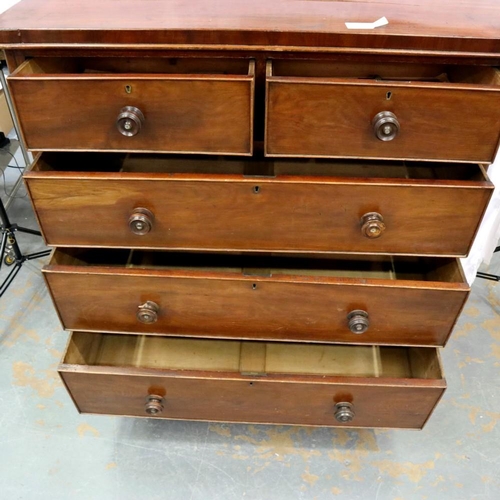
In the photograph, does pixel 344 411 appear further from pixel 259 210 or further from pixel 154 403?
pixel 259 210

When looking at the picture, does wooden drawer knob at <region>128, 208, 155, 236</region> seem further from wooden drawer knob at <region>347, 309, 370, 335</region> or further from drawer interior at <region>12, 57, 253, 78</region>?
wooden drawer knob at <region>347, 309, 370, 335</region>

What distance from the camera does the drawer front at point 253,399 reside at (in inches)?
44.3

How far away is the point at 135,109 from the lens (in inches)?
31.8

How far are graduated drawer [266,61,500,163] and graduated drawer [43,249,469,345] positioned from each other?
10.3 inches

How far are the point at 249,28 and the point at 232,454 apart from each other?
104 cm

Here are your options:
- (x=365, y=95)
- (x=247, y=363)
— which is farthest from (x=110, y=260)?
(x=365, y=95)

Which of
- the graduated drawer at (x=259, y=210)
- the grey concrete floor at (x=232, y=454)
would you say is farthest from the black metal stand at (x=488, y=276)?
the graduated drawer at (x=259, y=210)

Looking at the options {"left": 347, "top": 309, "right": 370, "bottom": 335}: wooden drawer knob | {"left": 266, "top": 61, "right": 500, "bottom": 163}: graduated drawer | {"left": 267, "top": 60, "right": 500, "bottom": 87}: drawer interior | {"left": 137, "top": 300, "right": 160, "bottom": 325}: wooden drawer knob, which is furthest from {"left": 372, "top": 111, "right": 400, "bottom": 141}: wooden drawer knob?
{"left": 137, "top": 300, "right": 160, "bottom": 325}: wooden drawer knob

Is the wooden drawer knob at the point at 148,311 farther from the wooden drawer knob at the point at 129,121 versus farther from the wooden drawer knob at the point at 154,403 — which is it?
the wooden drawer knob at the point at 129,121

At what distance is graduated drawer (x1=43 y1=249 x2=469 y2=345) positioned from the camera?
0.99 m

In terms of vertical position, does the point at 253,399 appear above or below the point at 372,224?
Answer: below

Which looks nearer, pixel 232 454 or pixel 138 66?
pixel 138 66

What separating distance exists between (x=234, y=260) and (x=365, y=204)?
39 cm

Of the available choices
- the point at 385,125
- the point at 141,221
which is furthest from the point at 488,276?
the point at 141,221
